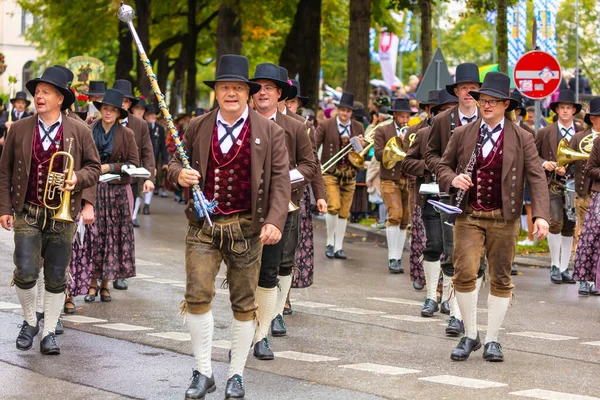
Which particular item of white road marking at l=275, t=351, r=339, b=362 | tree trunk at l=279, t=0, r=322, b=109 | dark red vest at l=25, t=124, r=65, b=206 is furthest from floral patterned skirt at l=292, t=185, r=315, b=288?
Result: tree trunk at l=279, t=0, r=322, b=109

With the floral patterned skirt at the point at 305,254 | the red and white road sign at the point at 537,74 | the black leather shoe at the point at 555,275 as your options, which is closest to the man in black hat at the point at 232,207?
the floral patterned skirt at the point at 305,254

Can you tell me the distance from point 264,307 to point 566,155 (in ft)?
19.3

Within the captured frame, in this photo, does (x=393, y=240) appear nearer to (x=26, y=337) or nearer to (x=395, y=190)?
(x=395, y=190)

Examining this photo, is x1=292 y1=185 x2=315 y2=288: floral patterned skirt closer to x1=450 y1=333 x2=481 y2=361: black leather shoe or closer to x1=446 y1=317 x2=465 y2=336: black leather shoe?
x1=446 y1=317 x2=465 y2=336: black leather shoe

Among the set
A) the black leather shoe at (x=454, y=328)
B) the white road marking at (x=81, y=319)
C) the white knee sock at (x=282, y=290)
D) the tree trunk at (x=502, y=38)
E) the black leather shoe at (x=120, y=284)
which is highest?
the tree trunk at (x=502, y=38)

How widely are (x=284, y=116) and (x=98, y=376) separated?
2503mm

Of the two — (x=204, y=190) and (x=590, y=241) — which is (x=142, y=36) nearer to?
(x=590, y=241)

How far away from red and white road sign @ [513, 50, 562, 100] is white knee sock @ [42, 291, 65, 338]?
400 inches

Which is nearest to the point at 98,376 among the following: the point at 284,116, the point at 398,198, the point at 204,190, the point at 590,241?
the point at 204,190

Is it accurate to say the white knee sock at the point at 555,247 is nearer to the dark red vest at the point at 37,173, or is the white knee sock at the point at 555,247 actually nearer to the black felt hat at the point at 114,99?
the black felt hat at the point at 114,99

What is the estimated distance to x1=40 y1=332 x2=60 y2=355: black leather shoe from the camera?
8.72 m

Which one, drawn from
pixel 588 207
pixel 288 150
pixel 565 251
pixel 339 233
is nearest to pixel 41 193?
pixel 288 150

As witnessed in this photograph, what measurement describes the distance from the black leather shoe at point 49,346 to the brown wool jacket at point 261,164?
189 centimetres

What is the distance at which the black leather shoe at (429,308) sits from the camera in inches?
439
